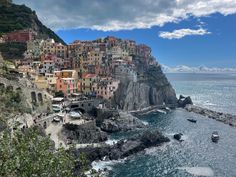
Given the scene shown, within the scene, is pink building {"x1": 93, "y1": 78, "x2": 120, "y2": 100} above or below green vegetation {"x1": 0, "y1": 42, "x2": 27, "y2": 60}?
below

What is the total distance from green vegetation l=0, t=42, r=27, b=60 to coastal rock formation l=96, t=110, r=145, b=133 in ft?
119

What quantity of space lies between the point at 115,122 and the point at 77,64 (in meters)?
37.1

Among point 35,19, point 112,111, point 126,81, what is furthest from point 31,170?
point 35,19

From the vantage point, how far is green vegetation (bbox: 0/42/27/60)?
111m

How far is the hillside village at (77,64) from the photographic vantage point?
99938 millimetres

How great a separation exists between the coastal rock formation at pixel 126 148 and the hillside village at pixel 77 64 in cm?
2998

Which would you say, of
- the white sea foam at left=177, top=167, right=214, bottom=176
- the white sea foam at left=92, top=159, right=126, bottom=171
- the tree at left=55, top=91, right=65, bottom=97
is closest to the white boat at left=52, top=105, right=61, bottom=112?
the tree at left=55, top=91, right=65, bottom=97

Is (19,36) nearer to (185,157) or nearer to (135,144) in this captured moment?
(135,144)

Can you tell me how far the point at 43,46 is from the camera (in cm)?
12169

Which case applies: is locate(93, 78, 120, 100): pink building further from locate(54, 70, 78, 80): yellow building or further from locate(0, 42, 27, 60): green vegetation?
locate(0, 42, 27, 60): green vegetation

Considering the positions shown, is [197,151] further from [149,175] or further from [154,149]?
[149,175]

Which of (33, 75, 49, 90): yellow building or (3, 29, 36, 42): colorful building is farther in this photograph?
(3, 29, 36, 42): colorful building

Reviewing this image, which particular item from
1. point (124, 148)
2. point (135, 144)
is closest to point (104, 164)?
point (124, 148)

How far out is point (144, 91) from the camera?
123375 mm
